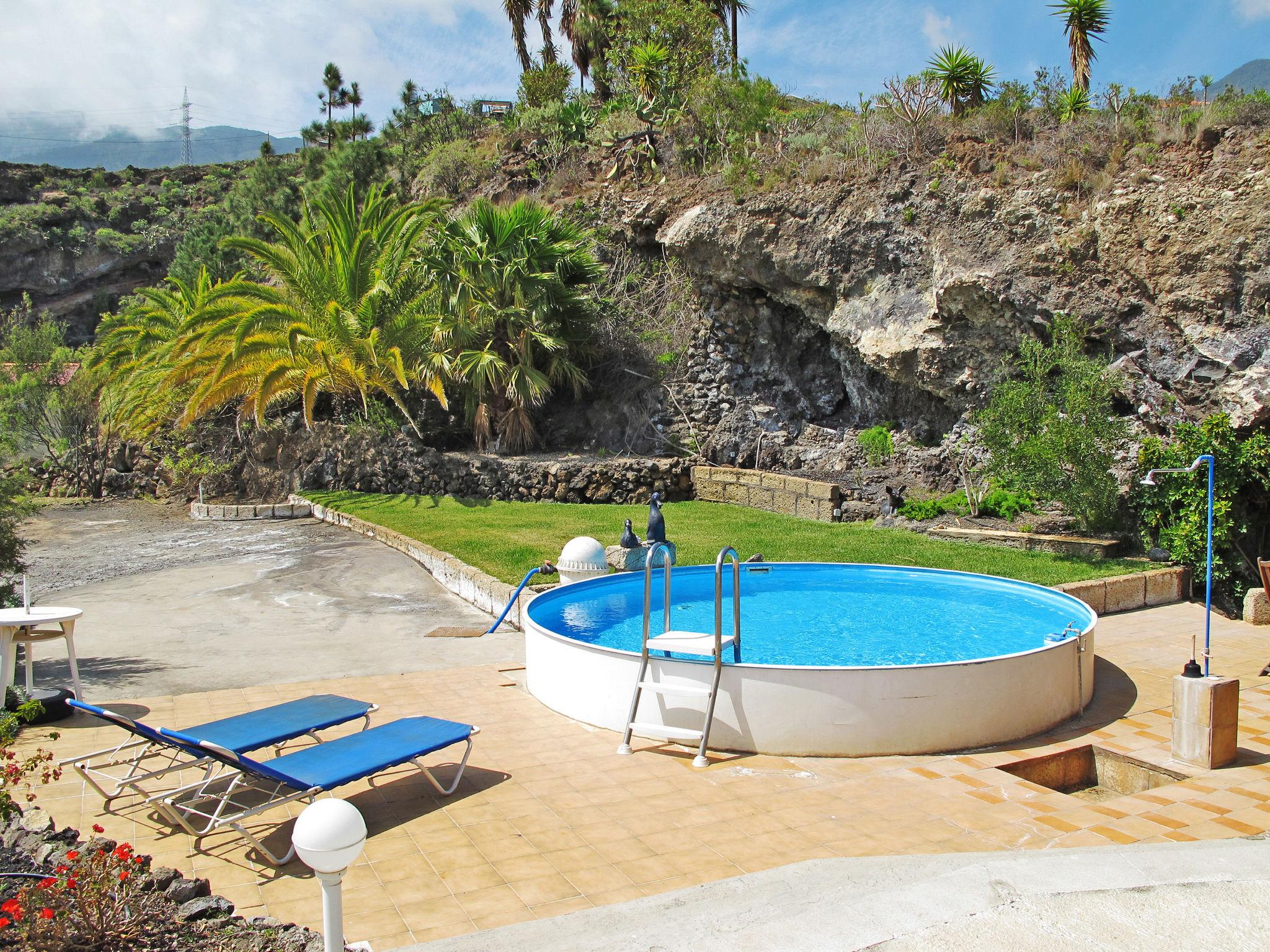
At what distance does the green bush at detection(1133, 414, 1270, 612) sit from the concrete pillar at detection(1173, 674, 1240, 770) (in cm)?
538

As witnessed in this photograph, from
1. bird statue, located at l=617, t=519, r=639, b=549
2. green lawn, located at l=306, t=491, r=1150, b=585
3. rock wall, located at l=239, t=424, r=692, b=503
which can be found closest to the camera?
bird statue, located at l=617, t=519, r=639, b=549

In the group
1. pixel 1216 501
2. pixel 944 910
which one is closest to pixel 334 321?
pixel 1216 501

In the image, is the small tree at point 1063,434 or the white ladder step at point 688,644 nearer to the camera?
the white ladder step at point 688,644

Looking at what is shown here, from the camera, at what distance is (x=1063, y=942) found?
10.5 feet

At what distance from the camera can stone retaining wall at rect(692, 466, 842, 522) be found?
15.3m

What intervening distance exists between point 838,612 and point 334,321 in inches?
512

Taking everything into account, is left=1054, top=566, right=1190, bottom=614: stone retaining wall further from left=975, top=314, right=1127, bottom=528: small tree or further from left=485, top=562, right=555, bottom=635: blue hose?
left=485, top=562, right=555, bottom=635: blue hose

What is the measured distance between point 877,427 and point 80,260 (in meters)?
38.2

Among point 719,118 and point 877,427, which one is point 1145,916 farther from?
point 719,118

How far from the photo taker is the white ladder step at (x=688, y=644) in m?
6.12

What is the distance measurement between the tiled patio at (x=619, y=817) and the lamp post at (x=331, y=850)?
0.71m

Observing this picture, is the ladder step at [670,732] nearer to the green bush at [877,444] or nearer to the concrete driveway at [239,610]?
the concrete driveway at [239,610]

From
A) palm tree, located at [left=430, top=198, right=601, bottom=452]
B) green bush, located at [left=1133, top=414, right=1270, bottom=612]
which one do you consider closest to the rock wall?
palm tree, located at [left=430, top=198, right=601, bottom=452]

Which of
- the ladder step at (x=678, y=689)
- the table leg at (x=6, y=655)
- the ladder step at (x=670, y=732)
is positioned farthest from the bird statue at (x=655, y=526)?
the table leg at (x=6, y=655)
